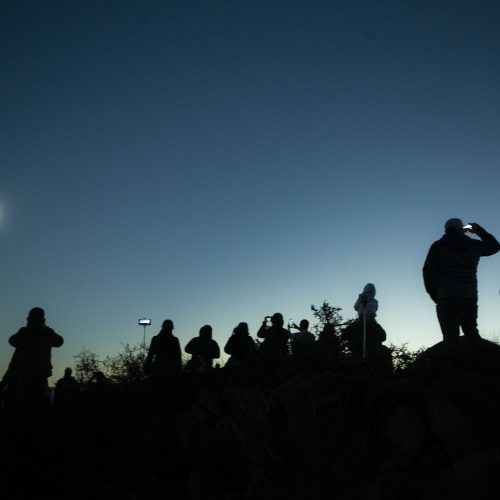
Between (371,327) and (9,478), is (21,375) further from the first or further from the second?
(371,327)

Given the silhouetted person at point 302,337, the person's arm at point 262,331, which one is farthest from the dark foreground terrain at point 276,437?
the person's arm at point 262,331

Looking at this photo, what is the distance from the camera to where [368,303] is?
930 cm

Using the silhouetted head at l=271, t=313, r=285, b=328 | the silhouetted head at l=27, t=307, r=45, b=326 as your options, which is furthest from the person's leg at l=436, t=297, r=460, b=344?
the silhouetted head at l=27, t=307, r=45, b=326

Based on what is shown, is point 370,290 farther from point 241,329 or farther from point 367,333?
point 241,329

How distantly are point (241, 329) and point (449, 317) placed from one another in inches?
159

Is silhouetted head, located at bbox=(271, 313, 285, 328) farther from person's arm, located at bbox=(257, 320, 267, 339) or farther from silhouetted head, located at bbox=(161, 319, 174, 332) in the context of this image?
silhouetted head, located at bbox=(161, 319, 174, 332)

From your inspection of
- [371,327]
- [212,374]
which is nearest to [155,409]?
[212,374]

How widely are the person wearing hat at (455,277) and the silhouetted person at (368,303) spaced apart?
235 centimetres

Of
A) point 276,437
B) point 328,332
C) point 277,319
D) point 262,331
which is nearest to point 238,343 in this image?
point 262,331

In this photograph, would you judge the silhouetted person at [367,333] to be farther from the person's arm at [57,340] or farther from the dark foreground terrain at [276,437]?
the person's arm at [57,340]

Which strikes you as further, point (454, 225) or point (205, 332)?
point (205, 332)

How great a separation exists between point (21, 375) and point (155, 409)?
9.44ft

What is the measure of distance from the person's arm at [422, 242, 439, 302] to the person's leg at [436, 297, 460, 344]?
9.0 inches

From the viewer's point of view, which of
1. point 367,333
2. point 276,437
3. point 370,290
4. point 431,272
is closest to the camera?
point 276,437
